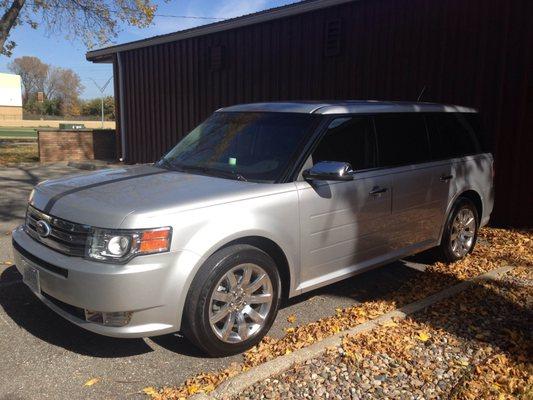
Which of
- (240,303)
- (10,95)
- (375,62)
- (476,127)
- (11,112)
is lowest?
(240,303)

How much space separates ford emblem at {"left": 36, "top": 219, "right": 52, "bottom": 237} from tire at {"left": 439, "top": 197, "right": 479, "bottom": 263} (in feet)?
Answer: 13.1

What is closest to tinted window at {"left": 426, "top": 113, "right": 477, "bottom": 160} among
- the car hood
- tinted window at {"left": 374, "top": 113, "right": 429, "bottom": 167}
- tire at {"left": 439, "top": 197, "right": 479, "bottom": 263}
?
tinted window at {"left": 374, "top": 113, "right": 429, "bottom": 167}

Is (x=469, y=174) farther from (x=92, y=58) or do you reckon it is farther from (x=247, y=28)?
(x=92, y=58)

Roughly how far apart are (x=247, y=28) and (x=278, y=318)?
9126 millimetres

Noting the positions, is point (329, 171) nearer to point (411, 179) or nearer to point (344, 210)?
point (344, 210)

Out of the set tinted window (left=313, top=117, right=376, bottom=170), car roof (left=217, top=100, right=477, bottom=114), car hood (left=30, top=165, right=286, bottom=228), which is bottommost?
car hood (left=30, top=165, right=286, bottom=228)

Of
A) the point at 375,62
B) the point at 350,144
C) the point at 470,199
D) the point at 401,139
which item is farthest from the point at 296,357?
the point at 375,62

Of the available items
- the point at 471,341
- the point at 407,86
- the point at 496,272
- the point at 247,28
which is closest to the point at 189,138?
the point at 471,341

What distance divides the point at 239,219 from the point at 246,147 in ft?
3.35

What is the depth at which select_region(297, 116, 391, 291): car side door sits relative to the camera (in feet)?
12.7

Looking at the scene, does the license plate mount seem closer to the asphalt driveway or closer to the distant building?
the asphalt driveway

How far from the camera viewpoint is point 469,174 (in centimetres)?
Result: 562

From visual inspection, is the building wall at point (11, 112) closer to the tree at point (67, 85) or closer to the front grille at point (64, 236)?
the tree at point (67, 85)

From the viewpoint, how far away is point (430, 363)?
3.43m
